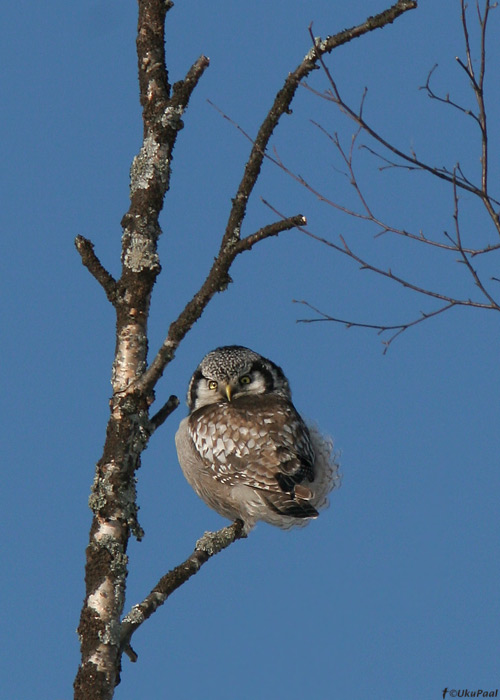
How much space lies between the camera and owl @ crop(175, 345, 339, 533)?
6.05m

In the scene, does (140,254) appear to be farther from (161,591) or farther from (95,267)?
(161,591)

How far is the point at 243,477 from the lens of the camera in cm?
613

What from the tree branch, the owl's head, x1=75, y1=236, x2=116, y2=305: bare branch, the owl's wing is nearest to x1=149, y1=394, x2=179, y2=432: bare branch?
the tree branch

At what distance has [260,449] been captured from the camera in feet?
20.4

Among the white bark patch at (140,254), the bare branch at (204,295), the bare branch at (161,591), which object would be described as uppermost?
the white bark patch at (140,254)

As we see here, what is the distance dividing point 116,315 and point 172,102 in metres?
1.25

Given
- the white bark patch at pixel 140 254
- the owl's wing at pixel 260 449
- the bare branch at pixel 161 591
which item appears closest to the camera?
the bare branch at pixel 161 591

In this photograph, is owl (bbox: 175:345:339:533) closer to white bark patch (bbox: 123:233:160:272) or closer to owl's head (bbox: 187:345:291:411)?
owl's head (bbox: 187:345:291:411)

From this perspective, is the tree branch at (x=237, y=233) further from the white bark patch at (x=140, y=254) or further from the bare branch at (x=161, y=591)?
the bare branch at (x=161, y=591)

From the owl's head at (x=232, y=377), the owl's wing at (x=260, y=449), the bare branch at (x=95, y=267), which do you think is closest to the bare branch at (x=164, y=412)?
the bare branch at (x=95, y=267)

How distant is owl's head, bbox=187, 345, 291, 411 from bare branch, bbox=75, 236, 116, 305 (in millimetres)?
1810

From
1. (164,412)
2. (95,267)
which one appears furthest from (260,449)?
(95,267)

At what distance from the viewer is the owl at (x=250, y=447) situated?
6047mm

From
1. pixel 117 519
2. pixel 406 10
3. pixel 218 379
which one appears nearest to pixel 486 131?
pixel 406 10
